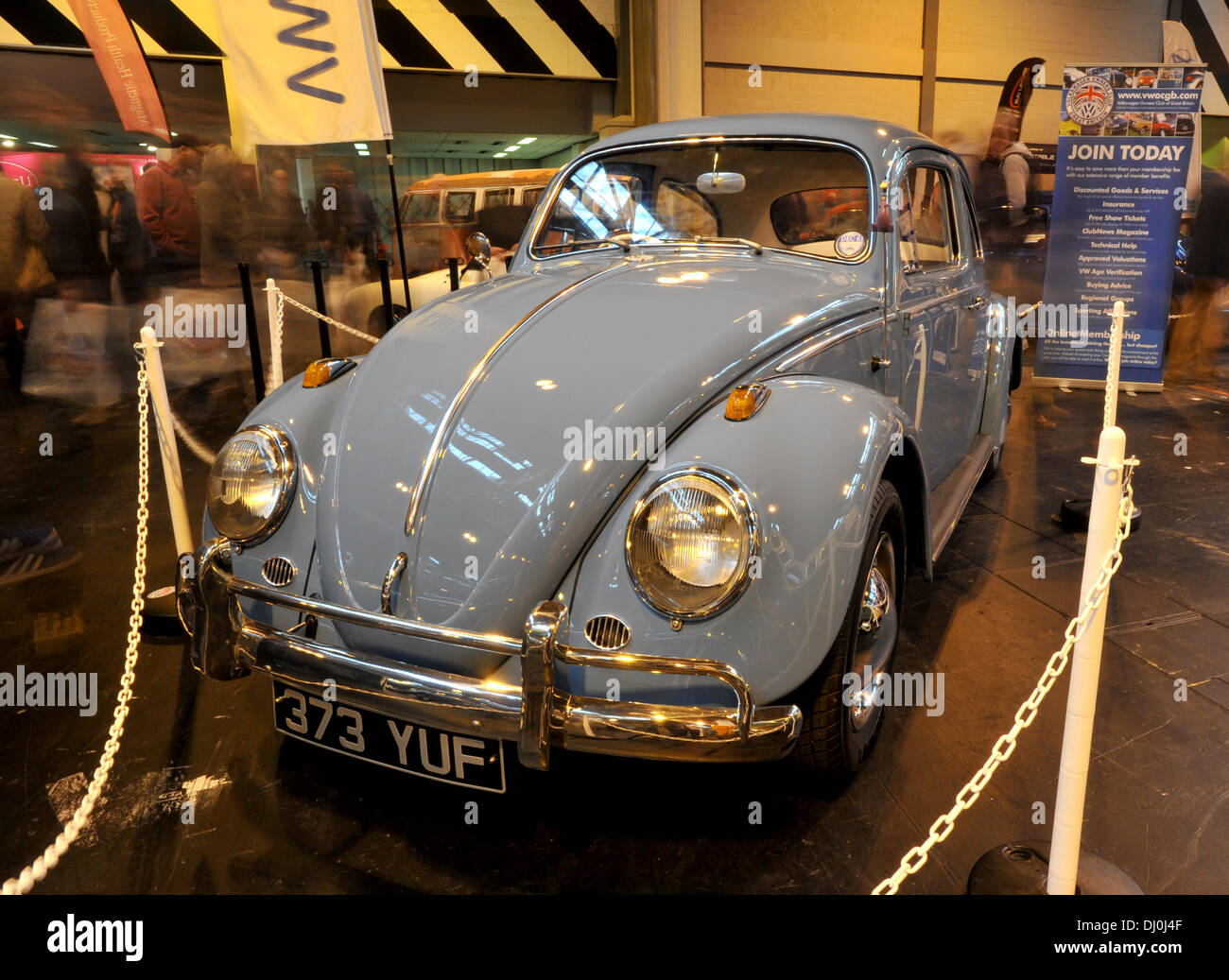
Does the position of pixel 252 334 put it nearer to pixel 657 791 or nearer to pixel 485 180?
pixel 485 180

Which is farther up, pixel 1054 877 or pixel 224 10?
pixel 224 10

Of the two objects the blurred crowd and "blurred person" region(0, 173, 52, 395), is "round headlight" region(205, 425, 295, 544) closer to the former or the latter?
"blurred person" region(0, 173, 52, 395)

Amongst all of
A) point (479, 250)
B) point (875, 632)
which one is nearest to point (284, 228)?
point (479, 250)

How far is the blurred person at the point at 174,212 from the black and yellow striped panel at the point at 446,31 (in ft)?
3.09

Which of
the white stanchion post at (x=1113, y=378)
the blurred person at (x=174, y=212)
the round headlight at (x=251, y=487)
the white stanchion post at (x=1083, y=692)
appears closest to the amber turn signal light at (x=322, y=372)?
the round headlight at (x=251, y=487)

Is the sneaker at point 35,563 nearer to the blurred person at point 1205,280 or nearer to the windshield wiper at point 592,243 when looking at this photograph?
the windshield wiper at point 592,243

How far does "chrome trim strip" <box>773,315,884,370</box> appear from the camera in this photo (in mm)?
2207

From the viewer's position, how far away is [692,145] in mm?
2914

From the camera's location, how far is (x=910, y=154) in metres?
2.93

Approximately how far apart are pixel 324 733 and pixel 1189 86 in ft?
22.6

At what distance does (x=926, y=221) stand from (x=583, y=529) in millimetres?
2206

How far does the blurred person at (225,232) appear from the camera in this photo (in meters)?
8.60
